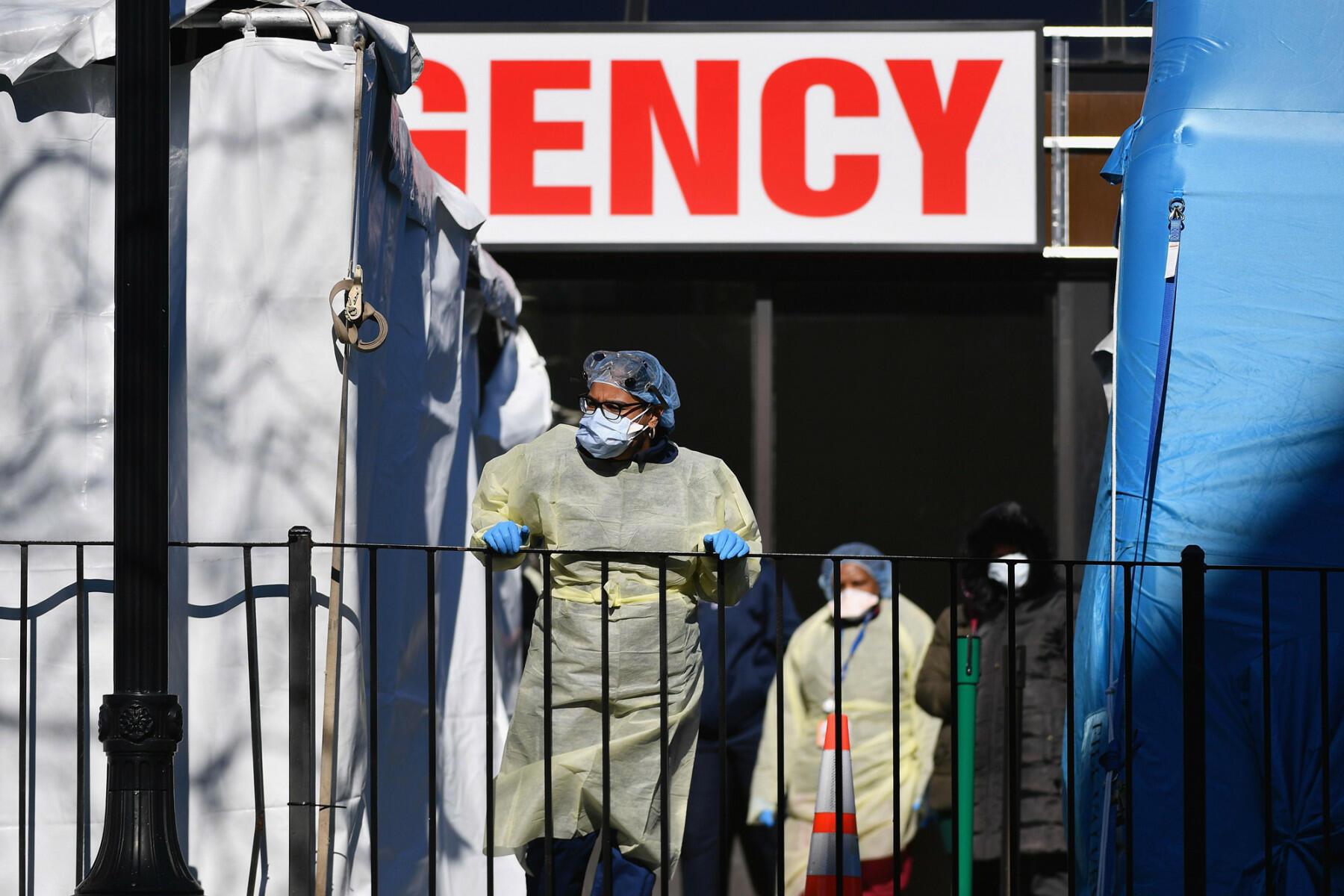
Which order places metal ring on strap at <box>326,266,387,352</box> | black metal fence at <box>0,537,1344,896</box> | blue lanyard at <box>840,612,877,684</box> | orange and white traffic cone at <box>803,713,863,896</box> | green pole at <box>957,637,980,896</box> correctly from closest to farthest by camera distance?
black metal fence at <box>0,537,1344,896</box>, metal ring on strap at <box>326,266,387,352</box>, orange and white traffic cone at <box>803,713,863,896</box>, green pole at <box>957,637,980,896</box>, blue lanyard at <box>840,612,877,684</box>

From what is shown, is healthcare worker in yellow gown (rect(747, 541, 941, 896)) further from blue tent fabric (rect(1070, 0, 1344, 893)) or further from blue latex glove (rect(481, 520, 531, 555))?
blue latex glove (rect(481, 520, 531, 555))

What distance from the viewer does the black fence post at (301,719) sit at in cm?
510

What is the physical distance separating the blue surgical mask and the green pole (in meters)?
1.33

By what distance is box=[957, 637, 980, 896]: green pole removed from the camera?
631 cm

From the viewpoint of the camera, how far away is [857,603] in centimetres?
876

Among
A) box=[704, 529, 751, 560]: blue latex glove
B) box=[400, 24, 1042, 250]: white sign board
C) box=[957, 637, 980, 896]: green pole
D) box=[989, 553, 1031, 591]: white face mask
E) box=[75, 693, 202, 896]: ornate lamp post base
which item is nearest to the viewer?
box=[75, 693, 202, 896]: ornate lamp post base

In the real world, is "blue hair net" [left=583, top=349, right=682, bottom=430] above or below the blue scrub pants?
above

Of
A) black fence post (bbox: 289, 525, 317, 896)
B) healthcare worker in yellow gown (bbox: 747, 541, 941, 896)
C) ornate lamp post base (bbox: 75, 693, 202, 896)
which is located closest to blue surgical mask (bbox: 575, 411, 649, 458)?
black fence post (bbox: 289, 525, 317, 896)

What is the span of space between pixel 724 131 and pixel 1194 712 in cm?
576

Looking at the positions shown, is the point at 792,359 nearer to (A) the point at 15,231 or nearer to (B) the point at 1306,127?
(B) the point at 1306,127

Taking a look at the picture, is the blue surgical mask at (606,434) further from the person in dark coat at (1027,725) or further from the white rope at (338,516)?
the person in dark coat at (1027,725)

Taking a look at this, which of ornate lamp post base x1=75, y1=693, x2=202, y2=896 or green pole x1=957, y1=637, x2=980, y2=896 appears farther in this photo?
green pole x1=957, y1=637, x2=980, y2=896

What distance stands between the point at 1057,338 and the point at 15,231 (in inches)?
246

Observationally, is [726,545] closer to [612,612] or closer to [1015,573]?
[612,612]
